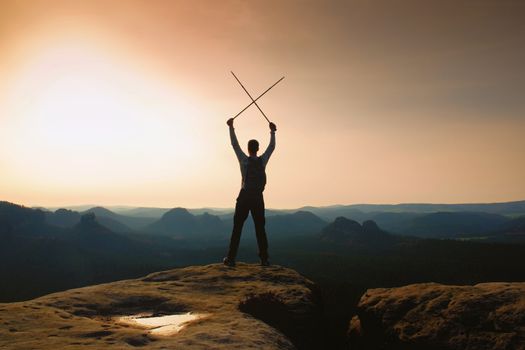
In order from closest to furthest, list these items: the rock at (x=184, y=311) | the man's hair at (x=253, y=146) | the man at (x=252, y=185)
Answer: the rock at (x=184, y=311) → the man at (x=252, y=185) → the man's hair at (x=253, y=146)

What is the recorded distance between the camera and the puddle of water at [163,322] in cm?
641

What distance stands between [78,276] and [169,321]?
12948 centimetres

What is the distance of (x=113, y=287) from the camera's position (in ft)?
32.5

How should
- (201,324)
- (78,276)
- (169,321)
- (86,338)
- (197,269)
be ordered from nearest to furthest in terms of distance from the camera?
(86,338)
(201,324)
(169,321)
(197,269)
(78,276)

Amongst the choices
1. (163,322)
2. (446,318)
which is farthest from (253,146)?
(446,318)

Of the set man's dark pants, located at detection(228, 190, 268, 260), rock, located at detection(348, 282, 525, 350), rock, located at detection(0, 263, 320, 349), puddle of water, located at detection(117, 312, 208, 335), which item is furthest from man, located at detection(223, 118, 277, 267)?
rock, located at detection(348, 282, 525, 350)

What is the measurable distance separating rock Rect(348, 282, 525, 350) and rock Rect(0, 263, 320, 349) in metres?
2.05

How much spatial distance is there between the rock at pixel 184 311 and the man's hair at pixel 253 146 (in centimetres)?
359

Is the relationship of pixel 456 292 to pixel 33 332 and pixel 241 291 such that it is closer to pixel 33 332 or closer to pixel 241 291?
pixel 241 291

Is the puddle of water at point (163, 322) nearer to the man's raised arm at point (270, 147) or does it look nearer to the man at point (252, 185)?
the man at point (252, 185)

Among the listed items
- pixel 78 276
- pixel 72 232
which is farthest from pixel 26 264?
pixel 72 232

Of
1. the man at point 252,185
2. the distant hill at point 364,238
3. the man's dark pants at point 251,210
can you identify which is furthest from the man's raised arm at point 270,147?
the distant hill at point 364,238

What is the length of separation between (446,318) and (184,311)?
585 centimetres

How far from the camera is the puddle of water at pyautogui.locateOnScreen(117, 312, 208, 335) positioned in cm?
641
